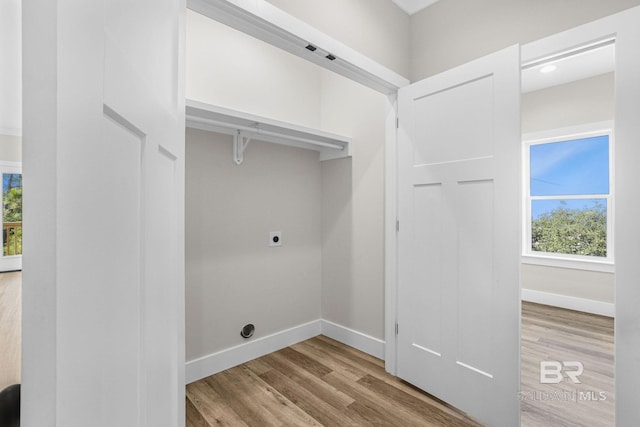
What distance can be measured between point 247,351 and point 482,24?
2.59 metres

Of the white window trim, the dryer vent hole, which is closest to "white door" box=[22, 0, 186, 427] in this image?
the dryer vent hole

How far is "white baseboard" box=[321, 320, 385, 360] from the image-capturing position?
2.30 meters

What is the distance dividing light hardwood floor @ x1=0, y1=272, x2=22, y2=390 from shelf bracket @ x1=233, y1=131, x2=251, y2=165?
6.32 feet

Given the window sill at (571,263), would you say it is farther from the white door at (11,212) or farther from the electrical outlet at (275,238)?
the white door at (11,212)

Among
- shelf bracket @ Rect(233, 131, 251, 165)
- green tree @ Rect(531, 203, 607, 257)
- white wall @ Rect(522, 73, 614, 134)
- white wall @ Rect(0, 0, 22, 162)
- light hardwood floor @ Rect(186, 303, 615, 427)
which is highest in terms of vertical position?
white wall @ Rect(522, 73, 614, 134)

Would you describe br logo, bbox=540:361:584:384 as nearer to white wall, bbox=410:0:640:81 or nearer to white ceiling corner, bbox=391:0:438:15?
white wall, bbox=410:0:640:81

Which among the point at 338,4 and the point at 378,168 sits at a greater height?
the point at 338,4

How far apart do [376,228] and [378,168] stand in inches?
18.3

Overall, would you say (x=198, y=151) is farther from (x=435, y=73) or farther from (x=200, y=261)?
(x=435, y=73)

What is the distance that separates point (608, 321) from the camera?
3.15 metres

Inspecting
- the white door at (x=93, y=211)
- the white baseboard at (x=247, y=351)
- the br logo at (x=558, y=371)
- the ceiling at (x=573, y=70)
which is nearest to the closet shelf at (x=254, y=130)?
the white door at (x=93, y=211)

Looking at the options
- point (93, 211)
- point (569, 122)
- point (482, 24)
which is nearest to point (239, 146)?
point (482, 24)

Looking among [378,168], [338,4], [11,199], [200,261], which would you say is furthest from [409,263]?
[11,199]

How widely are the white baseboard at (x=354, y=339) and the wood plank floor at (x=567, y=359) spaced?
93 cm
